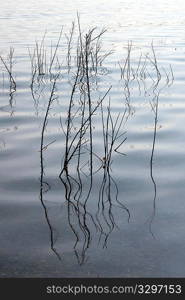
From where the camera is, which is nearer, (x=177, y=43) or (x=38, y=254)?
(x=38, y=254)

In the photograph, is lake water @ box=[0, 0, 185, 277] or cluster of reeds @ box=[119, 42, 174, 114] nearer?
lake water @ box=[0, 0, 185, 277]

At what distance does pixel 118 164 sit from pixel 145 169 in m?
0.36

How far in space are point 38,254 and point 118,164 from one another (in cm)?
217

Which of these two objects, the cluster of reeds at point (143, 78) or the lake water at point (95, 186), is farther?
the cluster of reeds at point (143, 78)

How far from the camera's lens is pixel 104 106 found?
8.58 m

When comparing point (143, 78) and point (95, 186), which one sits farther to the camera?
point (143, 78)

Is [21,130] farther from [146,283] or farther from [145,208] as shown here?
[146,283]

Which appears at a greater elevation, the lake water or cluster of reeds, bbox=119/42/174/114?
the lake water

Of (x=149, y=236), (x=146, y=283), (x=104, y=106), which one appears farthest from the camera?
(x=104, y=106)

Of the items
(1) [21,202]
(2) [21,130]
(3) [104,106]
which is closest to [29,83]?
(3) [104,106]

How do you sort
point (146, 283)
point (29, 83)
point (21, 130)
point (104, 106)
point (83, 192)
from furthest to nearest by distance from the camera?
point (29, 83)
point (104, 106)
point (21, 130)
point (83, 192)
point (146, 283)

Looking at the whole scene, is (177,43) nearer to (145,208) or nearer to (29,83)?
(29,83)

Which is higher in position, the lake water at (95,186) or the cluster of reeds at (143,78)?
the lake water at (95,186)

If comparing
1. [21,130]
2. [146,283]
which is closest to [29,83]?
[21,130]
